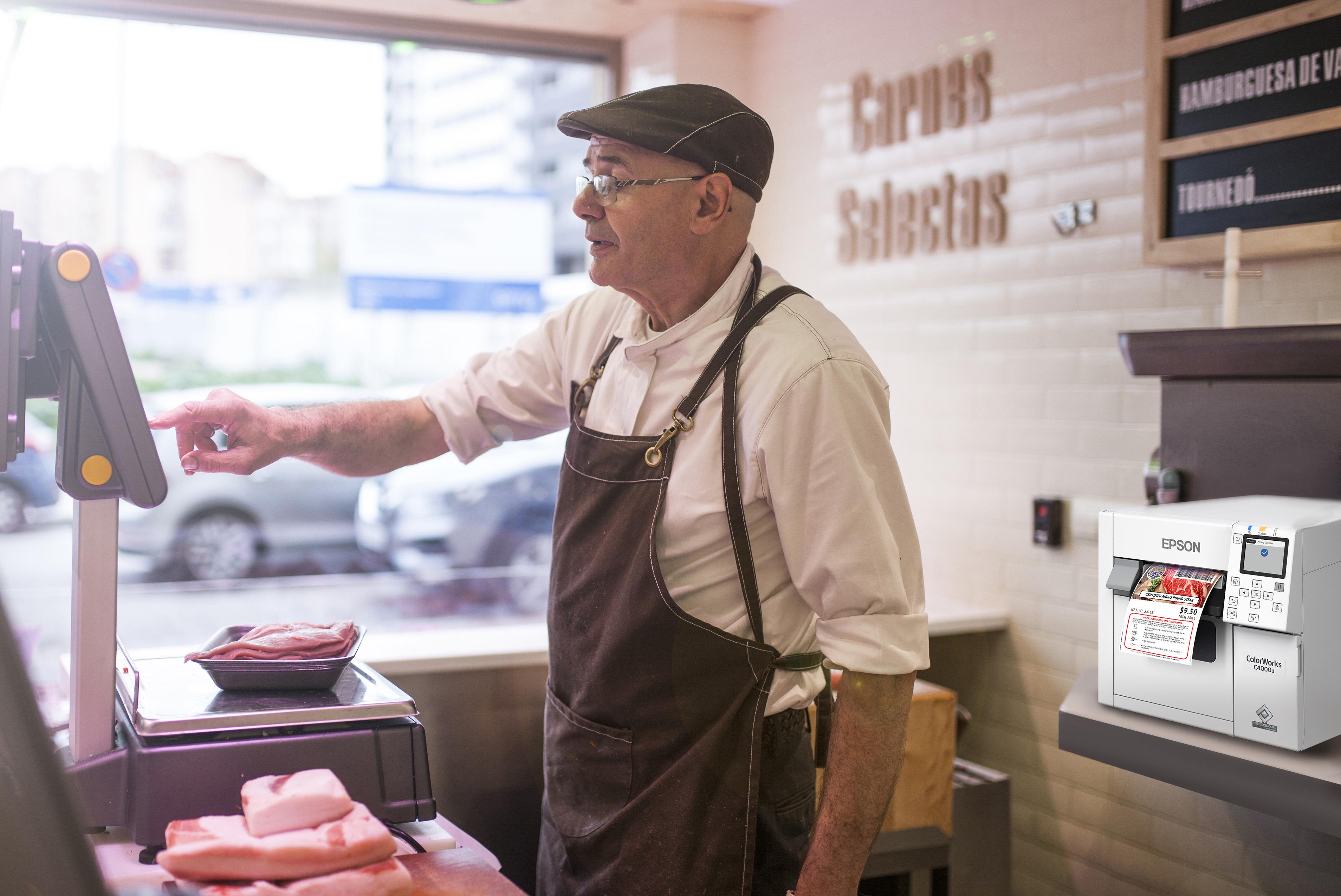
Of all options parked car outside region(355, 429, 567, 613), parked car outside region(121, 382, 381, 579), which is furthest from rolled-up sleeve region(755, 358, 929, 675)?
parked car outside region(121, 382, 381, 579)

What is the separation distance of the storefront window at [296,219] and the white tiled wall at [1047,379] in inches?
73.5

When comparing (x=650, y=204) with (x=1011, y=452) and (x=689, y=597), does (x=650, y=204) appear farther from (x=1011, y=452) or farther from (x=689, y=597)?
(x=1011, y=452)

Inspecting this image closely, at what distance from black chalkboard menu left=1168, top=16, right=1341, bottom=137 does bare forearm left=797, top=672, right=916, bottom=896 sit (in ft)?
5.76

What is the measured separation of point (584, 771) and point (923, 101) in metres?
2.56

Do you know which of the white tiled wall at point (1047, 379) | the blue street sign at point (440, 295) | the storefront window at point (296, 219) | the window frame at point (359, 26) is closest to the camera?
the white tiled wall at point (1047, 379)

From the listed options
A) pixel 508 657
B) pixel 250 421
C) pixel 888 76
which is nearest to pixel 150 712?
pixel 250 421

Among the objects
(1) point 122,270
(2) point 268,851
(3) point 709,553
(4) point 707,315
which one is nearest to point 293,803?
(2) point 268,851

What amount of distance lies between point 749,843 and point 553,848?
1.10 ft

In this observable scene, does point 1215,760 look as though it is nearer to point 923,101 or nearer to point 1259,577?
point 1259,577

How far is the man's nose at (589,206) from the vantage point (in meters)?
1.59

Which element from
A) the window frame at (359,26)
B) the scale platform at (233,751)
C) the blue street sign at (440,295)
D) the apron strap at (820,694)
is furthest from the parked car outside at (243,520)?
the scale platform at (233,751)

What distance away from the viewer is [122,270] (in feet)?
16.4

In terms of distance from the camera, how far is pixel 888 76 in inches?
139

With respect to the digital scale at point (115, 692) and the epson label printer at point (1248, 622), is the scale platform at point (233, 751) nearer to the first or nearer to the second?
the digital scale at point (115, 692)
